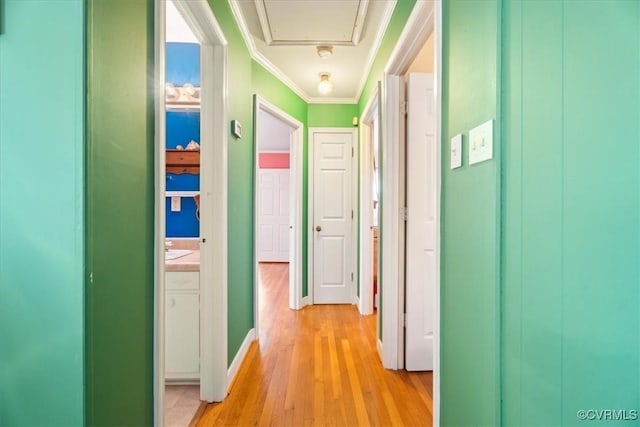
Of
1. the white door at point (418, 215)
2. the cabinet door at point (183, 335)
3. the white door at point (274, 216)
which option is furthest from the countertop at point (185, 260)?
the white door at point (274, 216)

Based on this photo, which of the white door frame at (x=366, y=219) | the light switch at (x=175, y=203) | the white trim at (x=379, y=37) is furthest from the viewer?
the white door frame at (x=366, y=219)

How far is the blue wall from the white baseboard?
99 centimetres

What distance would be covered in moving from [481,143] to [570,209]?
38cm

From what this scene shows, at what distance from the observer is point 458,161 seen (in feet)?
3.70

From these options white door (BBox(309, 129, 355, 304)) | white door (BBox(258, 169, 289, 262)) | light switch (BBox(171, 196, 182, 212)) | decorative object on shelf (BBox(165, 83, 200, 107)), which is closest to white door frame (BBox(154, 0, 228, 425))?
decorative object on shelf (BBox(165, 83, 200, 107))

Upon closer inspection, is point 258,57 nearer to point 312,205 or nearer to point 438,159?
point 312,205

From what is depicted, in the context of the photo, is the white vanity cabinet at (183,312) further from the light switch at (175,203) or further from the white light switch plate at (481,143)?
the white light switch plate at (481,143)

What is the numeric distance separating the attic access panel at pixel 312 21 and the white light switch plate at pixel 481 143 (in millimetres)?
1508

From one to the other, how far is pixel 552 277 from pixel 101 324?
120 cm

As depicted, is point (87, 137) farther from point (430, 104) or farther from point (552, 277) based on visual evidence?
point (430, 104)

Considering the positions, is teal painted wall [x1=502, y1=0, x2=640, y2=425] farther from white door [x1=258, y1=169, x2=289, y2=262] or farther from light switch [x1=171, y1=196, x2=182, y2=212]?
white door [x1=258, y1=169, x2=289, y2=262]

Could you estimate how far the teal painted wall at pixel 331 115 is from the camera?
3846 mm

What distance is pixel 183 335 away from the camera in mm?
1932

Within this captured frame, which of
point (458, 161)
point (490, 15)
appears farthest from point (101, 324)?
point (490, 15)
